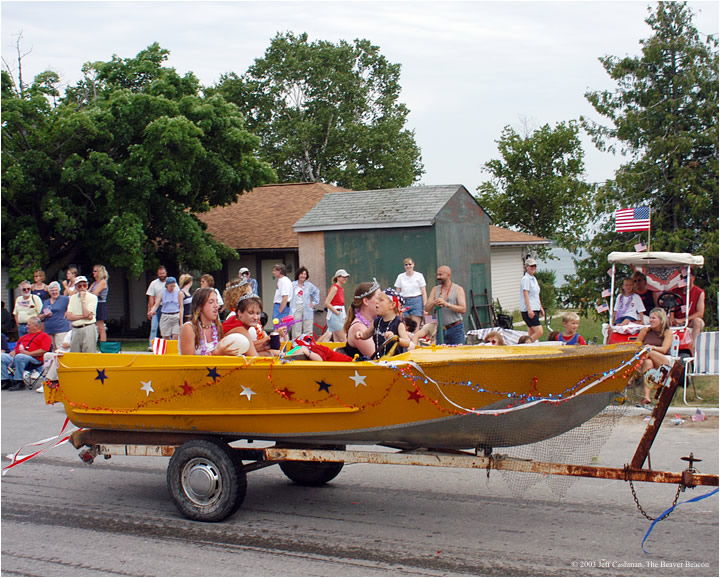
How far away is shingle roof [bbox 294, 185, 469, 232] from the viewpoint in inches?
632

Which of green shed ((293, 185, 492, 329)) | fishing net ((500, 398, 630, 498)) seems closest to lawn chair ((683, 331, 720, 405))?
fishing net ((500, 398, 630, 498))

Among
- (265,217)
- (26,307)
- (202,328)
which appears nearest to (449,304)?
(202,328)

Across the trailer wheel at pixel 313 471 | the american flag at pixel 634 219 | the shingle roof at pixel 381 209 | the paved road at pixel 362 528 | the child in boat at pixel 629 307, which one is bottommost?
the paved road at pixel 362 528

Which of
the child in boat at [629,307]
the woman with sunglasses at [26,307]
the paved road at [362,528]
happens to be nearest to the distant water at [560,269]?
the child in boat at [629,307]

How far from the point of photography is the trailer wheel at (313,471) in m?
6.53

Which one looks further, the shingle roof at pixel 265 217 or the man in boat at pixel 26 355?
the shingle roof at pixel 265 217

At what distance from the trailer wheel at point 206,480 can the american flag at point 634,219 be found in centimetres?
892

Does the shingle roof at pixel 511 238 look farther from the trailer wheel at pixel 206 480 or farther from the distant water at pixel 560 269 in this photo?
the trailer wheel at pixel 206 480

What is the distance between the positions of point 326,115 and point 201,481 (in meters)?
37.7

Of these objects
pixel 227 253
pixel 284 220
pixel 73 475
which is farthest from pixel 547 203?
pixel 73 475

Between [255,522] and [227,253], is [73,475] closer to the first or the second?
[255,522]

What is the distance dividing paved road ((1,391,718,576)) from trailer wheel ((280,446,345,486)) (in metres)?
0.09

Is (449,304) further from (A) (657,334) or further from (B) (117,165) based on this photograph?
(B) (117,165)

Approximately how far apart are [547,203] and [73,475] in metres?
25.4
